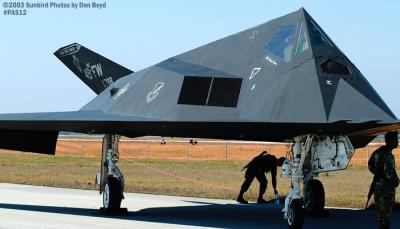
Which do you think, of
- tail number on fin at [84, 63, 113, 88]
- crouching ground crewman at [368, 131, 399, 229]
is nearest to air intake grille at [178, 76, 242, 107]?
crouching ground crewman at [368, 131, 399, 229]

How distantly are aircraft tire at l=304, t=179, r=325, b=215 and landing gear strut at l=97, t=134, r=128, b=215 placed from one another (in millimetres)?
4095

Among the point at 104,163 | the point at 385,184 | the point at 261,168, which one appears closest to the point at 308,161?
the point at 385,184

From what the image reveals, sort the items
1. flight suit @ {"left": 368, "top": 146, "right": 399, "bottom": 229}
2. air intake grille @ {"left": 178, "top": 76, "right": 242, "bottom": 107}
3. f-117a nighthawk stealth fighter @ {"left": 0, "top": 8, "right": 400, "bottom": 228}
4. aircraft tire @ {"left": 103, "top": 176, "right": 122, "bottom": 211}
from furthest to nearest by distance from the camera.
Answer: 1. aircraft tire @ {"left": 103, "top": 176, "right": 122, "bottom": 211}
2. air intake grille @ {"left": 178, "top": 76, "right": 242, "bottom": 107}
3. flight suit @ {"left": 368, "top": 146, "right": 399, "bottom": 229}
4. f-117a nighthawk stealth fighter @ {"left": 0, "top": 8, "right": 400, "bottom": 228}

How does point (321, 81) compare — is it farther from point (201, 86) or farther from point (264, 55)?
point (201, 86)

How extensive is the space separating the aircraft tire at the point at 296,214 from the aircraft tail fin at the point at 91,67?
384 inches

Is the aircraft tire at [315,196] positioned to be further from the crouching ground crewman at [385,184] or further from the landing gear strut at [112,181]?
the landing gear strut at [112,181]

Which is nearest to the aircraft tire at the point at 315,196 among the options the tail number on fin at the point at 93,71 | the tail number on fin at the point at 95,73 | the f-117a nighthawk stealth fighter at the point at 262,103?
the f-117a nighthawk stealth fighter at the point at 262,103

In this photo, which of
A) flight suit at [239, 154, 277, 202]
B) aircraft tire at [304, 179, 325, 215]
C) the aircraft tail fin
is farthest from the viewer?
the aircraft tail fin

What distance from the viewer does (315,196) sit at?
16344 millimetres

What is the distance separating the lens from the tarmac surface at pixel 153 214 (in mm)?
13945

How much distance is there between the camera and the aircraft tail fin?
2128 centimetres

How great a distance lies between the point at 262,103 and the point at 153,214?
5289 mm

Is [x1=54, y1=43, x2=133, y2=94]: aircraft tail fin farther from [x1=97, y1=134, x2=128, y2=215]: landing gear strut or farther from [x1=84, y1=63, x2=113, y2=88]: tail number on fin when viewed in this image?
[x1=97, y1=134, x2=128, y2=215]: landing gear strut

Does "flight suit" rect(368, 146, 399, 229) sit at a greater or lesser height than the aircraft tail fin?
lesser
